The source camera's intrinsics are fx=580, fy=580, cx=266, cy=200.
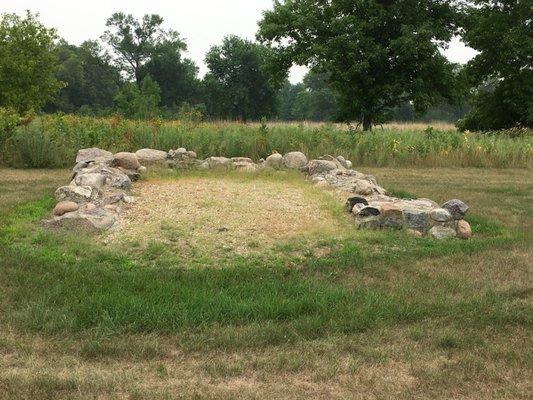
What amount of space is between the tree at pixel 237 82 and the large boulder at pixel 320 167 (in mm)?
38481

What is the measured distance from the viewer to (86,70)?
2338 inches

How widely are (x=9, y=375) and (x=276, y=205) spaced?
179 inches

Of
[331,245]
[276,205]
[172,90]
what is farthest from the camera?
[172,90]

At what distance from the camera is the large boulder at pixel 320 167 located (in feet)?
32.9

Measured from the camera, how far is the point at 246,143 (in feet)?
42.6

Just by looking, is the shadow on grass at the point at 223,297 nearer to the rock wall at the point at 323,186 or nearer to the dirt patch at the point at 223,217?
the dirt patch at the point at 223,217

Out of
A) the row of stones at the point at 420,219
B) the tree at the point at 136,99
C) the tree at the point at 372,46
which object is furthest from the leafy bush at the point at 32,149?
the tree at the point at 136,99

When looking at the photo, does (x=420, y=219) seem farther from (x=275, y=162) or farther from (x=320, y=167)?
(x=275, y=162)

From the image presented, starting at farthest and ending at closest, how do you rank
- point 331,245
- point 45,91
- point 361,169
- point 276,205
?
point 45,91, point 361,169, point 276,205, point 331,245

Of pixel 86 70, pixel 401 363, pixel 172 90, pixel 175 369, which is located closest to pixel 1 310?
pixel 175 369

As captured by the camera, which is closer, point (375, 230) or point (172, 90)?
point (375, 230)

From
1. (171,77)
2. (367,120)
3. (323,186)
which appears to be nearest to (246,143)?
(323,186)

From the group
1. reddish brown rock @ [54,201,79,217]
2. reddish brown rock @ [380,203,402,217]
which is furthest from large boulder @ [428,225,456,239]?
reddish brown rock @ [54,201,79,217]

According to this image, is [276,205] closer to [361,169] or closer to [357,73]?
[361,169]
